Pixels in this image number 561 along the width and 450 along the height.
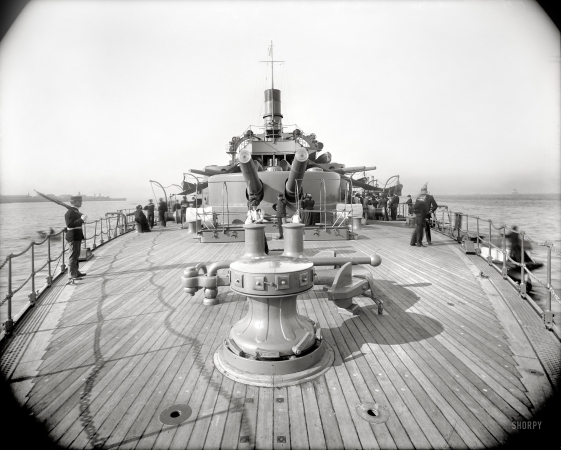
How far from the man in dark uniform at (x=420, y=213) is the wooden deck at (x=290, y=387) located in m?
3.07

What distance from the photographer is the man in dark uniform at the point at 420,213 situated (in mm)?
7742

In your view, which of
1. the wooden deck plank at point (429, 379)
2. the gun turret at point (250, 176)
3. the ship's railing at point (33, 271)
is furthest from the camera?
the gun turret at point (250, 176)

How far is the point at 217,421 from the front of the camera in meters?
2.11

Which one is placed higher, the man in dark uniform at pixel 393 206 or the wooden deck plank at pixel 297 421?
the man in dark uniform at pixel 393 206

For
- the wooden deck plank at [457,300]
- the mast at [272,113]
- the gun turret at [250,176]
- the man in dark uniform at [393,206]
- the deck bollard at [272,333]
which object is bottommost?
the wooden deck plank at [457,300]

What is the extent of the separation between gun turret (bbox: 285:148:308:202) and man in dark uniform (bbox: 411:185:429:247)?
2.91 m

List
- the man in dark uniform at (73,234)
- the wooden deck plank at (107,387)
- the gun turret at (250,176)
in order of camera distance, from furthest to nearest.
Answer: the gun turret at (250,176) < the man in dark uniform at (73,234) < the wooden deck plank at (107,387)

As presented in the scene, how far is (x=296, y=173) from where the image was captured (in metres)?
9.41

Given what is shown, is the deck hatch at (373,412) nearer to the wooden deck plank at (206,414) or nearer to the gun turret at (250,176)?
the wooden deck plank at (206,414)

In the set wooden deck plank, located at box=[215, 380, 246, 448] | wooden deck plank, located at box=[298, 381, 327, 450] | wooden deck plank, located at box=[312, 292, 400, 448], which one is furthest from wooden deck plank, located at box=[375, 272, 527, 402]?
wooden deck plank, located at box=[215, 380, 246, 448]

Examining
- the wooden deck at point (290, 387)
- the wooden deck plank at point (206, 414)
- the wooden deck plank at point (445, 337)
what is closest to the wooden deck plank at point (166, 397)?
the wooden deck at point (290, 387)

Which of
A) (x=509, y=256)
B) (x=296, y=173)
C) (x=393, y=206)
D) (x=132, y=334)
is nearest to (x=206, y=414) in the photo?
(x=132, y=334)

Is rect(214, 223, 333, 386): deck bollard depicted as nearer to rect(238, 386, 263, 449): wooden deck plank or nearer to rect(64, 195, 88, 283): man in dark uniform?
rect(238, 386, 263, 449): wooden deck plank

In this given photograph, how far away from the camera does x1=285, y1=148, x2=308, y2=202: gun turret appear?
335 inches
